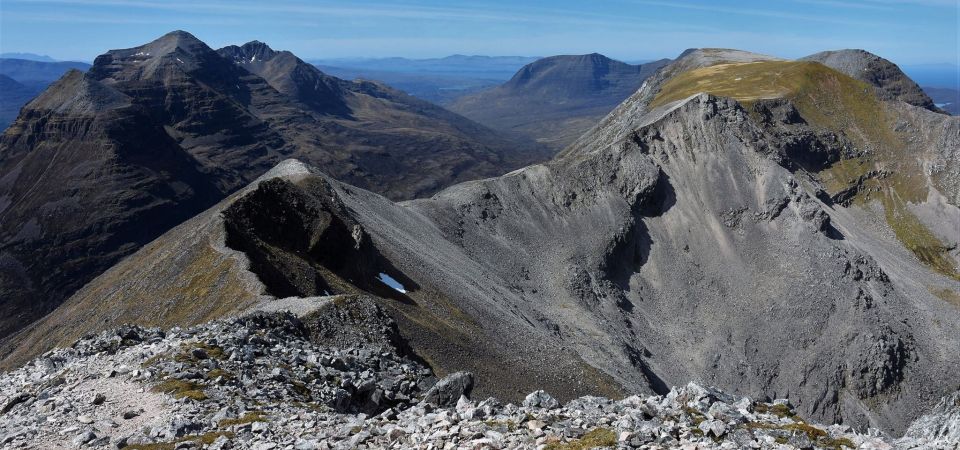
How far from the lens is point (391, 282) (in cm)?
6656

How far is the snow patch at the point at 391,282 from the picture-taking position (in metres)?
65.6

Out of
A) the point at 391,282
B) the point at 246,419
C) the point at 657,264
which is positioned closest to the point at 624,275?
the point at 657,264

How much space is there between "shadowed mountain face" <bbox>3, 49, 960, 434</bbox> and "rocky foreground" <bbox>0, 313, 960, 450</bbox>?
51.4ft

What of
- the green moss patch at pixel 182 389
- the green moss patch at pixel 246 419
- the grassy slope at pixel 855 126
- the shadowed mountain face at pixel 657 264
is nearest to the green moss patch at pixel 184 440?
the green moss patch at pixel 246 419

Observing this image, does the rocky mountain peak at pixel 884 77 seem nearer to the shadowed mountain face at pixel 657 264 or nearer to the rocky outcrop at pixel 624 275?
the shadowed mountain face at pixel 657 264

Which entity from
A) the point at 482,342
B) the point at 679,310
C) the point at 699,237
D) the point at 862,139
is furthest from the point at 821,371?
the point at 862,139

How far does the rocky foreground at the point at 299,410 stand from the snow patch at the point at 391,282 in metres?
34.3

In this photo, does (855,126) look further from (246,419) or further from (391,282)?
(246,419)

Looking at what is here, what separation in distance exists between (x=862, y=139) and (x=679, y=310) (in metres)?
69.3

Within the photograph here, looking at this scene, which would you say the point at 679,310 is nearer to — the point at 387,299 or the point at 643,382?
the point at 643,382

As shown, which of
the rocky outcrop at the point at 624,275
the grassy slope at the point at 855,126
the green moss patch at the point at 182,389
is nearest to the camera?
the green moss patch at the point at 182,389

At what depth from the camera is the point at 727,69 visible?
569 ft

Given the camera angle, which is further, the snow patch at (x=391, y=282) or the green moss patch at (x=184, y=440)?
the snow patch at (x=391, y=282)

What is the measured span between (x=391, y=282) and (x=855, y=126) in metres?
117
